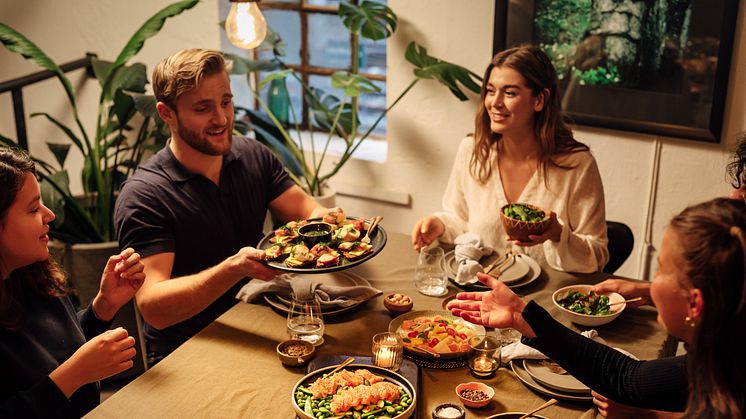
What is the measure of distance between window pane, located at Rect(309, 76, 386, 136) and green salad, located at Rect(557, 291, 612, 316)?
218cm

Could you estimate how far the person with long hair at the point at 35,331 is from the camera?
152 centimetres

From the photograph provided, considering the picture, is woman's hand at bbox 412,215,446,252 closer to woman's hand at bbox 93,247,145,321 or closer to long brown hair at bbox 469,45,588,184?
long brown hair at bbox 469,45,588,184

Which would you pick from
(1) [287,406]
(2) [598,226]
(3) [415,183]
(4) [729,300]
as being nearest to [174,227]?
(1) [287,406]

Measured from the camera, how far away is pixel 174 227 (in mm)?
2250

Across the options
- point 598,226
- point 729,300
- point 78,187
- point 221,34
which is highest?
point 221,34

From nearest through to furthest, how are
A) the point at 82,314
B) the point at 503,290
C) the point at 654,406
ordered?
the point at 654,406, the point at 503,290, the point at 82,314

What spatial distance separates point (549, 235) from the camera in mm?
2254

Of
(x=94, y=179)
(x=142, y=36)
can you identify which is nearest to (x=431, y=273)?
(x=142, y=36)

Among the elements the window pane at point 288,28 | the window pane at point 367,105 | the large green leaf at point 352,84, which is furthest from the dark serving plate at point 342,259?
the window pane at point 288,28

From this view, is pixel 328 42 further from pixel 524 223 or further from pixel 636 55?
pixel 524 223

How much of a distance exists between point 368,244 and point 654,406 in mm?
893

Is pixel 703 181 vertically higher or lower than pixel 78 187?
higher

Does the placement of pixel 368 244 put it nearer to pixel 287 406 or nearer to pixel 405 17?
pixel 287 406

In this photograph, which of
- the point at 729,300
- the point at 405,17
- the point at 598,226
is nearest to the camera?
the point at 729,300
